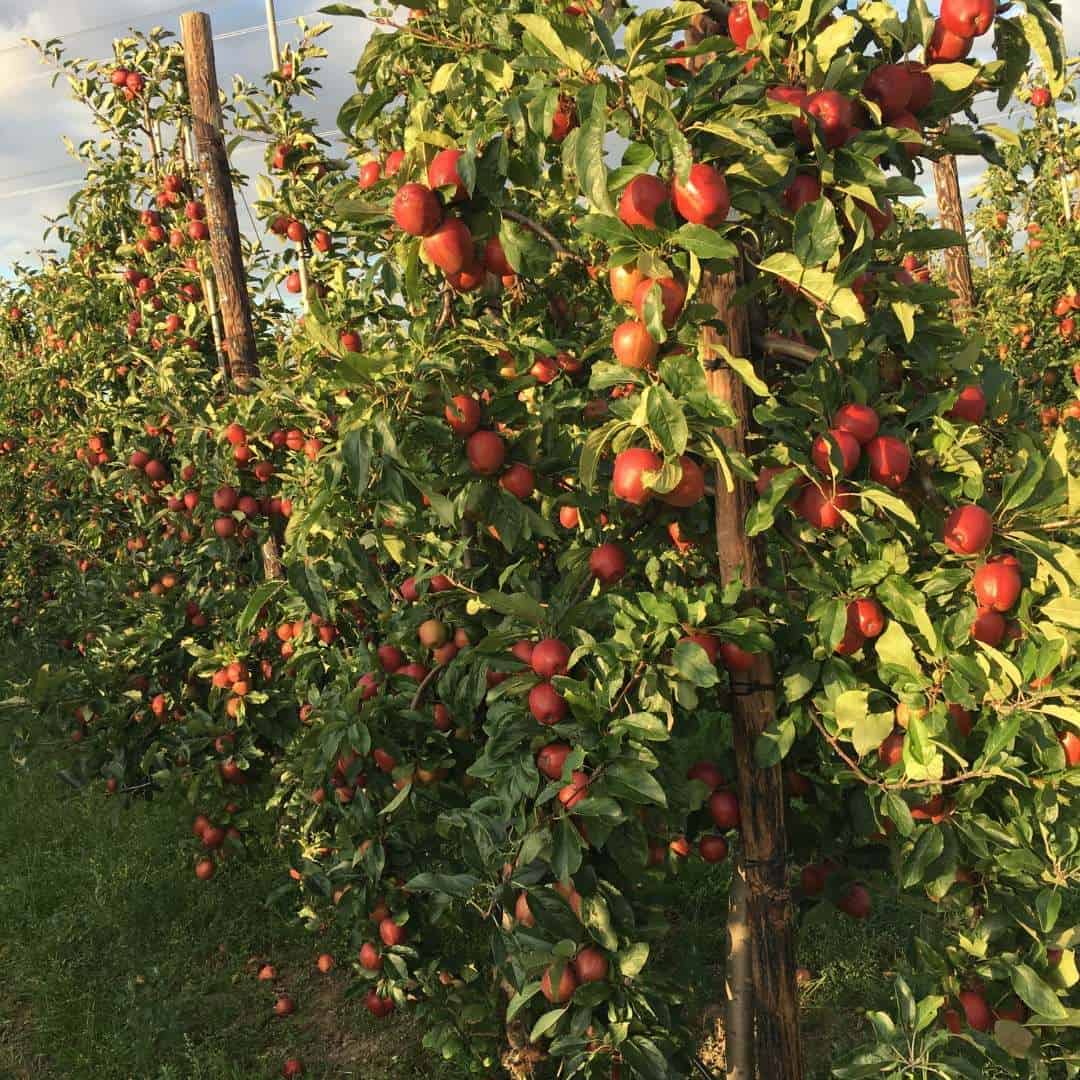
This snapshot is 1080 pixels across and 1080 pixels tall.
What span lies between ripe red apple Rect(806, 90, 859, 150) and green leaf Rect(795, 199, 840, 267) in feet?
0.52

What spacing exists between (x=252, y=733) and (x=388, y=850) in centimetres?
115

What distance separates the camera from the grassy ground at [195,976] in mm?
3447

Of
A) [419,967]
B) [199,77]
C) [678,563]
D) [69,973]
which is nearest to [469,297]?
[678,563]

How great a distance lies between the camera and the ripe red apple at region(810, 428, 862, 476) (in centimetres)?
150

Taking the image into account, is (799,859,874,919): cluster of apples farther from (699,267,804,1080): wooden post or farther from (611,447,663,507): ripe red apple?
(611,447,663,507): ripe red apple

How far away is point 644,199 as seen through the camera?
139 centimetres

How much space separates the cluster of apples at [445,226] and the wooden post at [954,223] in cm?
542

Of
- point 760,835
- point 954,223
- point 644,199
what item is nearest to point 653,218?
point 644,199

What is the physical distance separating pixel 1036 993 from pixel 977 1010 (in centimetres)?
18

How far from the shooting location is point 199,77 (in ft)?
13.6

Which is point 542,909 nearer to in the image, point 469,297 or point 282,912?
point 469,297

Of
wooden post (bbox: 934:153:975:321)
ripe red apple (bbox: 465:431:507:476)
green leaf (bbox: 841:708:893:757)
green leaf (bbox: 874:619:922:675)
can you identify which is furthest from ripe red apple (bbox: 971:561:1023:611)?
wooden post (bbox: 934:153:975:321)

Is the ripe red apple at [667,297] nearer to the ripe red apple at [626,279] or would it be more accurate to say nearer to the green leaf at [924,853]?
the ripe red apple at [626,279]

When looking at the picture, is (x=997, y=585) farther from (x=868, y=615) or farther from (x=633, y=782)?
(x=633, y=782)
